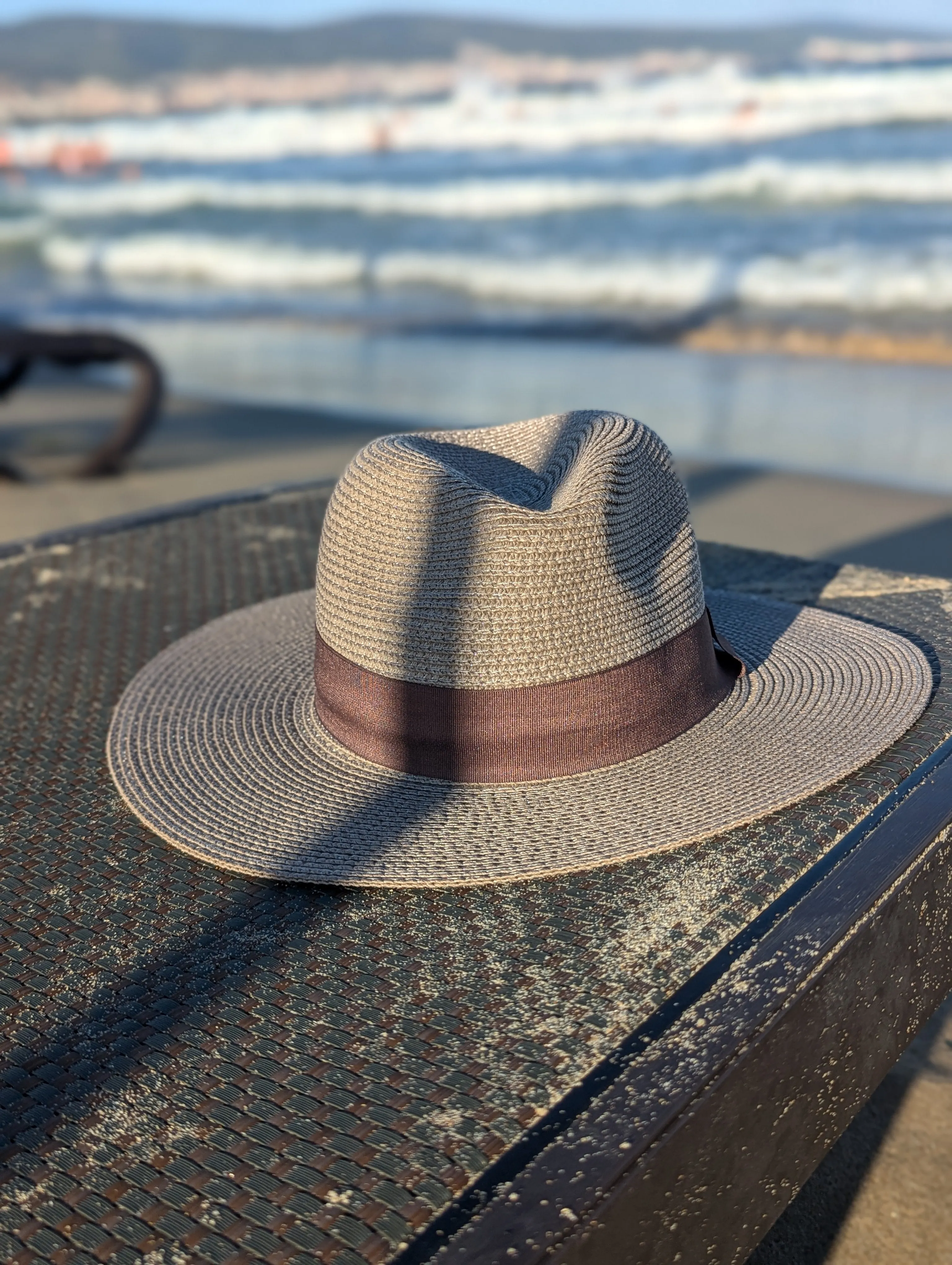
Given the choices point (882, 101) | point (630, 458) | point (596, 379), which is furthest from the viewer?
point (882, 101)

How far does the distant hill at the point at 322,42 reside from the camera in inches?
1897

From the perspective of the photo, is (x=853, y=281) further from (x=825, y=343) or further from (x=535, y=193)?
(x=535, y=193)

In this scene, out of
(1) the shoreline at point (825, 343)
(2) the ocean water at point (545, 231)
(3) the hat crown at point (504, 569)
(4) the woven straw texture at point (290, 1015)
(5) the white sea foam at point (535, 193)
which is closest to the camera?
(4) the woven straw texture at point (290, 1015)

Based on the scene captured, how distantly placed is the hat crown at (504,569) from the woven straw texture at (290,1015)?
0.31m

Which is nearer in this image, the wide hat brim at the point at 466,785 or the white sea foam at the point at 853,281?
the wide hat brim at the point at 466,785

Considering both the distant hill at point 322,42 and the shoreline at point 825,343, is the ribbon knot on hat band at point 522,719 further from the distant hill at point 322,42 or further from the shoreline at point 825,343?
the distant hill at point 322,42

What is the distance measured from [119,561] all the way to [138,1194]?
2052 millimetres

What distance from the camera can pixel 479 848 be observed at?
1531 mm

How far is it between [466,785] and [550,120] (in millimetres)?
27391

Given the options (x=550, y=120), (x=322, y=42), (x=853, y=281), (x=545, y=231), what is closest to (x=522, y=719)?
(x=853, y=281)

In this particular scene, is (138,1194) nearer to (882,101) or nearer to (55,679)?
(55,679)

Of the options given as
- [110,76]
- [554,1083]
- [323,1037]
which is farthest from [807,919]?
[110,76]

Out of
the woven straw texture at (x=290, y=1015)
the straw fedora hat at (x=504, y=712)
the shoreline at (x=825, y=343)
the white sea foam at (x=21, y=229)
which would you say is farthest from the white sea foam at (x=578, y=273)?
the woven straw texture at (x=290, y=1015)

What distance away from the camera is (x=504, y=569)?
1.64 m
